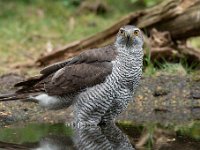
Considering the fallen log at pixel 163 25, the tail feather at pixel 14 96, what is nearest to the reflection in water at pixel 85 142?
the tail feather at pixel 14 96

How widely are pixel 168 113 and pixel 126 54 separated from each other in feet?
5.04

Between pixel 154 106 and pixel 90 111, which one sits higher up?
pixel 90 111

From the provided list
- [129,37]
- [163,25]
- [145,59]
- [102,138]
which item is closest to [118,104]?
[102,138]

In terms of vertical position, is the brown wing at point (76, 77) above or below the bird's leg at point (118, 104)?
above

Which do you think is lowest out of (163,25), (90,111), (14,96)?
(90,111)

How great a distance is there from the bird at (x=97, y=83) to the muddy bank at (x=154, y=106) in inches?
20.5

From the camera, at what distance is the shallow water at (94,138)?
7.09 metres

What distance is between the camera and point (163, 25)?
35.1 ft

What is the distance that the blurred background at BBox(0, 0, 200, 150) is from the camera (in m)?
8.22

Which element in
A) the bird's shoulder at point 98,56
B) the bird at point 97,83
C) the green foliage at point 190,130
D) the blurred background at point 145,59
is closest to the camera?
the green foliage at point 190,130

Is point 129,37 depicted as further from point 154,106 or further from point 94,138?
point 154,106

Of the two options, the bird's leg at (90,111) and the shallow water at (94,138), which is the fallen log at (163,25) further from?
the bird's leg at (90,111)

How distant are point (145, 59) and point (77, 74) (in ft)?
8.19

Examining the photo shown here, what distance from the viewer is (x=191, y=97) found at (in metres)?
9.32
